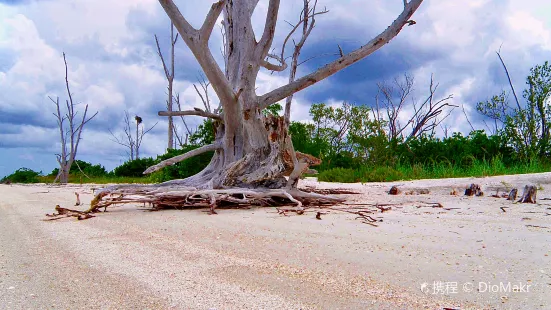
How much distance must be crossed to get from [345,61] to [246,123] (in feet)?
5.42

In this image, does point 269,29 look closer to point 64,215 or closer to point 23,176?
point 64,215

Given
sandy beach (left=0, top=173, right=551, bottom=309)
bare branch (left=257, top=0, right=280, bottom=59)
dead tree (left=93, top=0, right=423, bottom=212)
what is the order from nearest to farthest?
sandy beach (left=0, top=173, right=551, bottom=309)
dead tree (left=93, top=0, right=423, bottom=212)
bare branch (left=257, top=0, right=280, bottom=59)

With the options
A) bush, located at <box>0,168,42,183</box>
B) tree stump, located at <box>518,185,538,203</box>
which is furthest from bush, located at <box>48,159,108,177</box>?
tree stump, located at <box>518,185,538,203</box>

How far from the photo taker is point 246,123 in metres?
5.57

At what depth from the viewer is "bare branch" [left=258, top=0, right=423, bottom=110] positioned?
556 cm

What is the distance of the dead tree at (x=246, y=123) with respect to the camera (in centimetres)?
468

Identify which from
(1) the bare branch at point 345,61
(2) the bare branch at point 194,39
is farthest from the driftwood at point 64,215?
(1) the bare branch at point 345,61

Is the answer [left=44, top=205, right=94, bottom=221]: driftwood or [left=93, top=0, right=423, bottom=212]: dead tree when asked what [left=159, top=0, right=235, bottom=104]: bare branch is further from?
[left=44, top=205, right=94, bottom=221]: driftwood

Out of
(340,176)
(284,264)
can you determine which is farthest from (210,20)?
(340,176)

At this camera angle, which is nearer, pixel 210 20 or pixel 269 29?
pixel 210 20

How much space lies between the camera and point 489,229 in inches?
105

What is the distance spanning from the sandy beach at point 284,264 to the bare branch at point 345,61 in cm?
270

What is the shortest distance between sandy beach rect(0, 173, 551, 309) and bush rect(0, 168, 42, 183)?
22901 millimetres

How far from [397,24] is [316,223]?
3846mm
